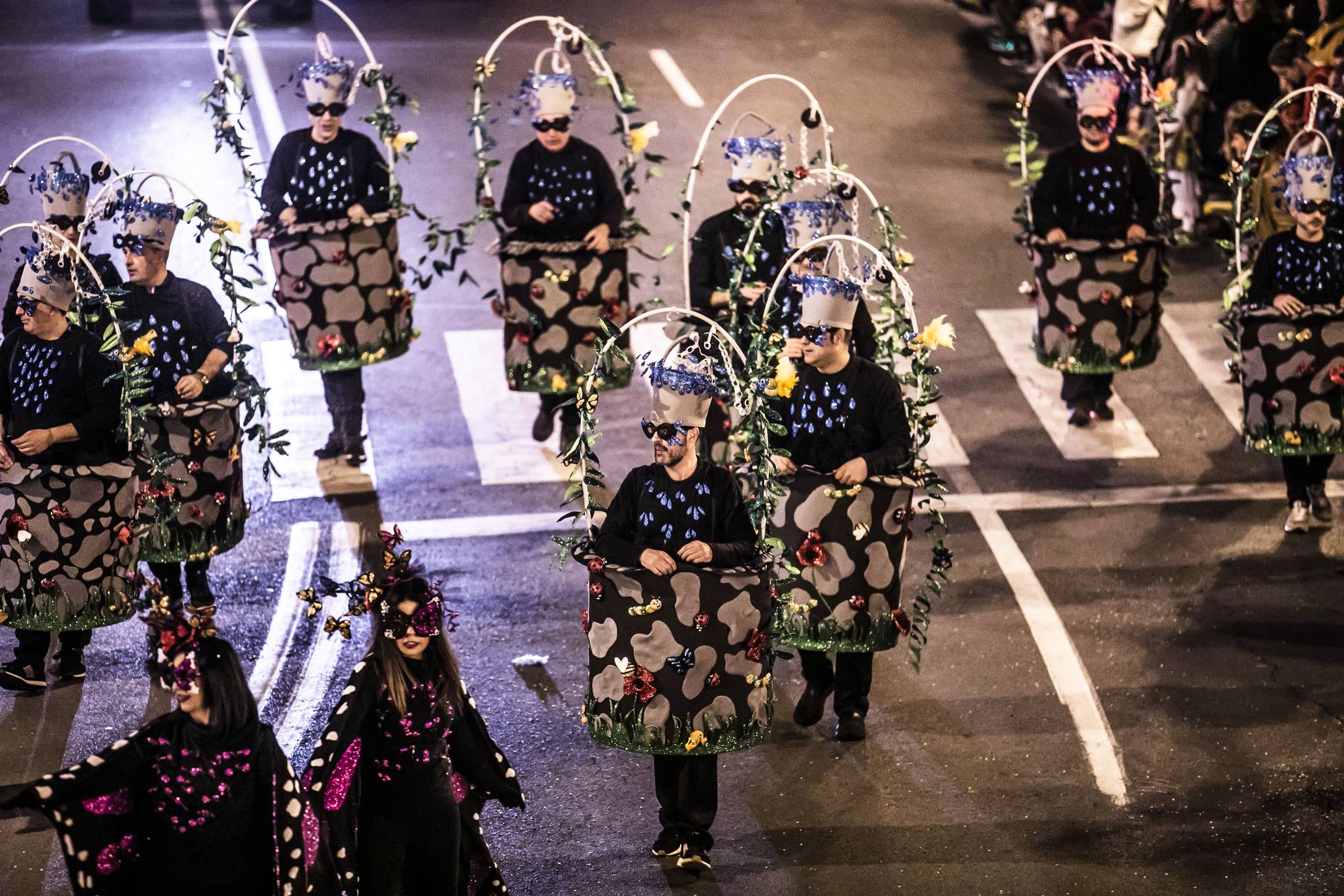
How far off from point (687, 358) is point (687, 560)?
0.86m

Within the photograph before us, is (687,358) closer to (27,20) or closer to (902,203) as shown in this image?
(902,203)

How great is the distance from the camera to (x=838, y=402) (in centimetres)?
808

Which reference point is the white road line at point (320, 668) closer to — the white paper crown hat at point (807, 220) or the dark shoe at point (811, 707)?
the dark shoe at point (811, 707)

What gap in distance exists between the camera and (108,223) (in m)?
13.6

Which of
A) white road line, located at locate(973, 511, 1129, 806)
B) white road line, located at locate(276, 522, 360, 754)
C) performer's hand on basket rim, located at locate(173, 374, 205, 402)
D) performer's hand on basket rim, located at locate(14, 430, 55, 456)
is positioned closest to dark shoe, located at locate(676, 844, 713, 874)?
white road line, located at locate(276, 522, 360, 754)

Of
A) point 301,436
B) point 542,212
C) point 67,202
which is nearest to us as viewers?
point 67,202

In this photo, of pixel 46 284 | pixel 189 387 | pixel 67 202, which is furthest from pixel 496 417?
pixel 46 284

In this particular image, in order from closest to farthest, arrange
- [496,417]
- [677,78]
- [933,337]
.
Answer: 1. [933,337]
2. [496,417]
3. [677,78]

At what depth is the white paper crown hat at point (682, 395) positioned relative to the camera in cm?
724

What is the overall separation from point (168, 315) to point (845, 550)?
3.42m

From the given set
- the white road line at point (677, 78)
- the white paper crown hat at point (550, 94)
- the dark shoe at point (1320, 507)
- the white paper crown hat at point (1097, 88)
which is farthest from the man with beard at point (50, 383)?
the white road line at point (677, 78)

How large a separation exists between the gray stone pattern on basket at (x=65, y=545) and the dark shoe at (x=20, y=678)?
35 cm

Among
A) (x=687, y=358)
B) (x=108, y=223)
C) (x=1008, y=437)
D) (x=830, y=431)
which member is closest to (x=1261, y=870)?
(x=830, y=431)

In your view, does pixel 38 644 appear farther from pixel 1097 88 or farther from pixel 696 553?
pixel 1097 88
